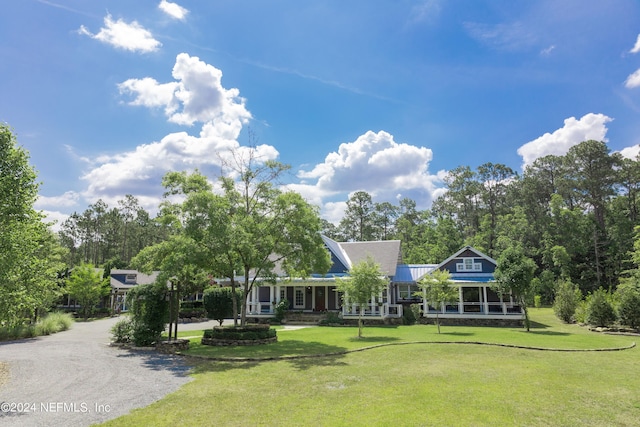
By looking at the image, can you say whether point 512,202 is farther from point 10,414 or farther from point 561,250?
point 10,414

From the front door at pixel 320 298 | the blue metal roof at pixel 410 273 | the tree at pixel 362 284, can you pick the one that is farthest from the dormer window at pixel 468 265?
the tree at pixel 362 284

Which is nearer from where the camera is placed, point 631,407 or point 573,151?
point 631,407

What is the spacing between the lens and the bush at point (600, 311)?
22672 mm

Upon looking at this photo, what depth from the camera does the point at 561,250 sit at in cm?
4662

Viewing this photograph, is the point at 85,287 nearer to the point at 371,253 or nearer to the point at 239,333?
the point at 371,253

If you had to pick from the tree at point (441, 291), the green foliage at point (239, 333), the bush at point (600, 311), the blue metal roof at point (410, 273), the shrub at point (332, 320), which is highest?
the blue metal roof at point (410, 273)

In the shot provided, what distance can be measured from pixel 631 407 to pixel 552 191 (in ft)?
203

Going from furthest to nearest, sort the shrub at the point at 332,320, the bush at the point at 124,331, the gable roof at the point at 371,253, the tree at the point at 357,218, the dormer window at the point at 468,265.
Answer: the tree at the point at 357,218 < the gable roof at the point at 371,253 < the dormer window at the point at 468,265 < the shrub at the point at 332,320 < the bush at the point at 124,331

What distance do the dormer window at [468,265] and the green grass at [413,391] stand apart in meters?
15.3

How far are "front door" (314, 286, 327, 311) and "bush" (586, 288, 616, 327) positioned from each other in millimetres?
18699

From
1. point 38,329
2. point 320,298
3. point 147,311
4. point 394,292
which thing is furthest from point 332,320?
point 38,329

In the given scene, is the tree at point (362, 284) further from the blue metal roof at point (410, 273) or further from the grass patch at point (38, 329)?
the grass patch at point (38, 329)

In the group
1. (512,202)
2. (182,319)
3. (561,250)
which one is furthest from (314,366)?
(512,202)

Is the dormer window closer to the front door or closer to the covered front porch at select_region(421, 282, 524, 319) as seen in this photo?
the covered front porch at select_region(421, 282, 524, 319)
